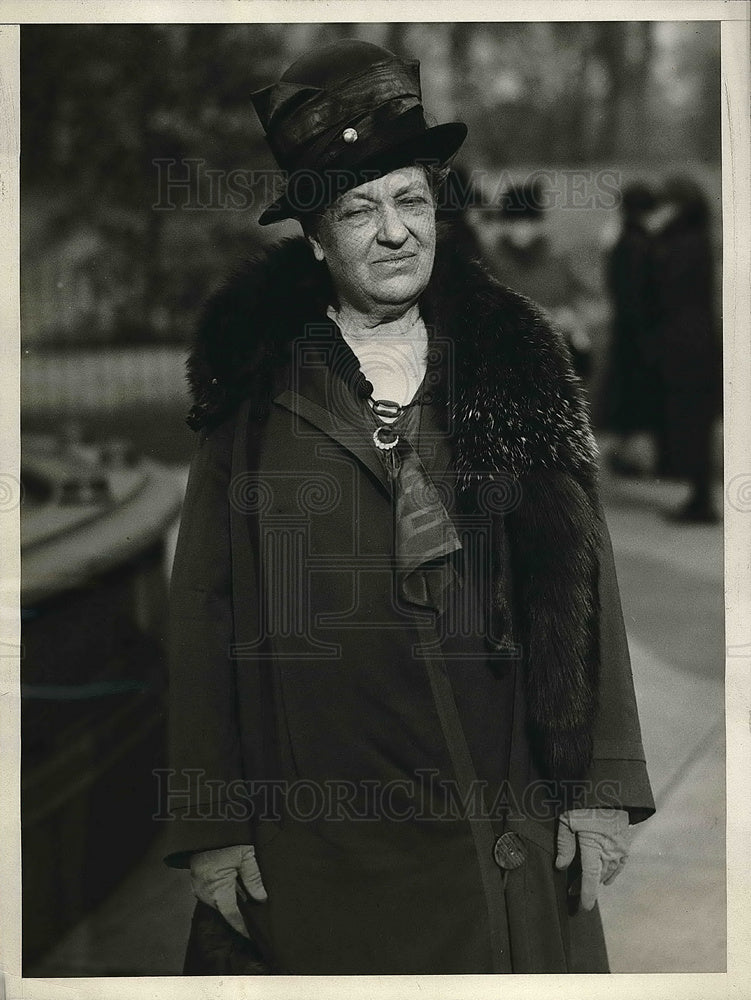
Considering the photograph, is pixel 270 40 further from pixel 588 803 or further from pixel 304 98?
pixel 588 803

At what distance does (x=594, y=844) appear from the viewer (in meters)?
2.65

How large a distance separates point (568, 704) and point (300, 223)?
4.11 feet

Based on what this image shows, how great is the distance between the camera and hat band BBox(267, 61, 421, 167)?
2.49m

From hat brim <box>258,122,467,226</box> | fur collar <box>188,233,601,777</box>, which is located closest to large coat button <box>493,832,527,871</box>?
fur collar <box>188,233,601,777</box>

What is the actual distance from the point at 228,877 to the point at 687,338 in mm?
1655

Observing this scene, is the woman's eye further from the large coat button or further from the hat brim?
the large coat button

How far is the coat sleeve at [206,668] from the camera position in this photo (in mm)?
2602

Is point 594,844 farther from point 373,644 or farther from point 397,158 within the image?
point 397,158

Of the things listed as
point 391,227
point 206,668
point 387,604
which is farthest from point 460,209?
point 206,668

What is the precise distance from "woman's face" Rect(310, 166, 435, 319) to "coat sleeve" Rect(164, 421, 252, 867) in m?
0.45

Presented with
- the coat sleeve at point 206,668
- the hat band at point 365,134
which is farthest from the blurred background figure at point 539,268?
the coat sleeve at point 206,668

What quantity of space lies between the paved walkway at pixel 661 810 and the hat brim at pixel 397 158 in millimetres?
862

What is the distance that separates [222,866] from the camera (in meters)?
2.61

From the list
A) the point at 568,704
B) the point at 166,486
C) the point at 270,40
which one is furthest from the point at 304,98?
the point at 568,704
